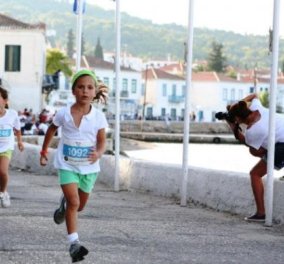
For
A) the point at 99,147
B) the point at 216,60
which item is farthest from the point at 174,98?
the point at 99,147

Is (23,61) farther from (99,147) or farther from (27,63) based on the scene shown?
(99,147)

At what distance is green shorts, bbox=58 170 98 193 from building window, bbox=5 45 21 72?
53.7 metres

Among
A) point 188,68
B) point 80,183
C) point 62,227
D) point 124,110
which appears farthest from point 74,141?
point 124,110

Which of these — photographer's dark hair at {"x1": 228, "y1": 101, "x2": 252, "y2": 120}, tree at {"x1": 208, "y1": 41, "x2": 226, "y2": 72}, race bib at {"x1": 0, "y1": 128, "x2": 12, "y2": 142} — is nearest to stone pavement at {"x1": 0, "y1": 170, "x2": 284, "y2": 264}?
race bib at {"x1": 0, "y1": 128, "x2": 12, "y2": 142}

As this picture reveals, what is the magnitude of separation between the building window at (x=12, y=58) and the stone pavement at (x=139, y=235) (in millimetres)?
48534

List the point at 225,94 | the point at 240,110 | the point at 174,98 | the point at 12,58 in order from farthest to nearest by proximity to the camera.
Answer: the point at 225,94, the point at 174,98, the point at 12,58, the point at 240,110

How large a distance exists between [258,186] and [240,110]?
923 millimetres

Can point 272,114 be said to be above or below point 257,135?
above

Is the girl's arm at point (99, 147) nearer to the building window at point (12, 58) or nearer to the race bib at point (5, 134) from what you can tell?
the race bib at point (5, 134)

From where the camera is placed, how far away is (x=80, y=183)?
7523 millimetres

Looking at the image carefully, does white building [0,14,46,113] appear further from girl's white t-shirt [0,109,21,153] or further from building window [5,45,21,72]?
girl's white t-shirt [0,109,21,153]

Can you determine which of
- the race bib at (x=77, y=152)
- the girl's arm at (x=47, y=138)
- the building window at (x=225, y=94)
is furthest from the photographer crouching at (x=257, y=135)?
the building window at (x=225, y=94)

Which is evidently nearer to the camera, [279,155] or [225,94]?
[279,155]

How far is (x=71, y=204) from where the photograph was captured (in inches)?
288
